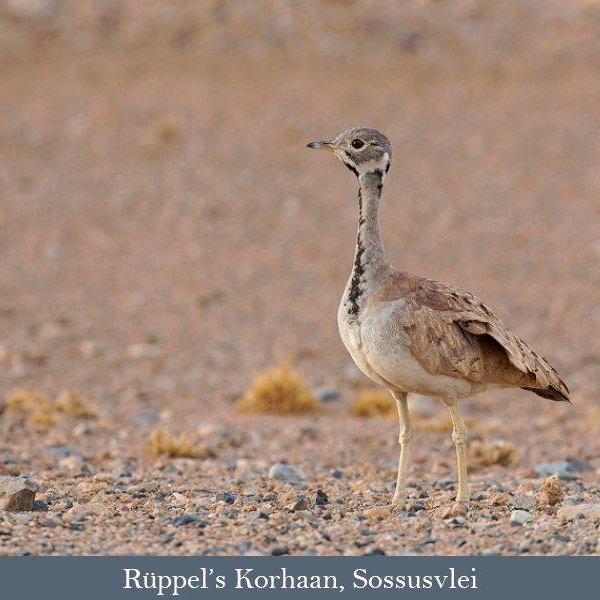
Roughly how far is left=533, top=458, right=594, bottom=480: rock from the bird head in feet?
11.8

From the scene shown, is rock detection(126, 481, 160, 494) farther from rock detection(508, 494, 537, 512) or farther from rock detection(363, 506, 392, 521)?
rock detection(508, 494, 537, 512)

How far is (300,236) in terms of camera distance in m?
22.9

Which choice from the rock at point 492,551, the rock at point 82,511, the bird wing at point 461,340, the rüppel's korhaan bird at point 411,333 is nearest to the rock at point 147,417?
the rock at point 82,511

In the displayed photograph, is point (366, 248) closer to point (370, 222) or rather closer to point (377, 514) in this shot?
point (370, 222)

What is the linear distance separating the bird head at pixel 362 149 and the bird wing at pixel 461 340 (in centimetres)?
79

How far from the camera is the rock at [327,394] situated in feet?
53.0

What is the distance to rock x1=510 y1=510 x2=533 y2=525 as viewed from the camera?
7.98m

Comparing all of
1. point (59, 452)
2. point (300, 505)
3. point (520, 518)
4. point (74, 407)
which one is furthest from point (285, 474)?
point (74, 407)

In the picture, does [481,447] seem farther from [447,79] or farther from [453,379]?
[447,79]

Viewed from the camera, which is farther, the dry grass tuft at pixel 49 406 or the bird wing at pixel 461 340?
the dry grass tuft at pixel 49 406

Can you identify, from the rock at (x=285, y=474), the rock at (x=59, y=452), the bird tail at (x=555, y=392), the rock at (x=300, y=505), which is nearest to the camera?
the rock at (x=300, y=505)

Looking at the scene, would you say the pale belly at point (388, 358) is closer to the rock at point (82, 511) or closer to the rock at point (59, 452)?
the rock at point (82, 511)

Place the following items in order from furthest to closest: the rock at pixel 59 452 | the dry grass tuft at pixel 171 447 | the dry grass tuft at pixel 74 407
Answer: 1. the dry grass tuft at pixel 74 407
2. the dry grass tuft at pixel 171 447
3. the rock at pixel 59 452

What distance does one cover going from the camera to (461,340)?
8391 mm
